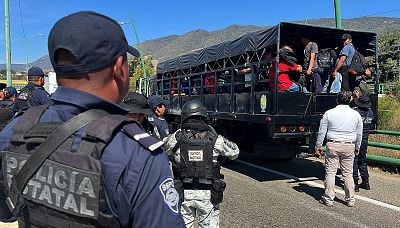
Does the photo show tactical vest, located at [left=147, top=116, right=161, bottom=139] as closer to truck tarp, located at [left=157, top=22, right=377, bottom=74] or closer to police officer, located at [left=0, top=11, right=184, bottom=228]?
truck tarp, located at [left=157, top=22, right=377, bottom=74]

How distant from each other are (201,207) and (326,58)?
18.7ft

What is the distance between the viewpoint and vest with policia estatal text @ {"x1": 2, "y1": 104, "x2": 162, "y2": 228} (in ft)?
3.83

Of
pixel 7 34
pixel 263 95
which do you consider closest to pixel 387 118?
pixel 263 95

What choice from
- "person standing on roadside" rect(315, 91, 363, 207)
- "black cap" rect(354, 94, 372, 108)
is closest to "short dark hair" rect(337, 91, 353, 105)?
"person standing on roadside" rect(315, 91, 363, 207)

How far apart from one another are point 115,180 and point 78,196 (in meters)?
0.13

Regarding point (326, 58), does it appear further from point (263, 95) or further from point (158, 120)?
point (158, 120)

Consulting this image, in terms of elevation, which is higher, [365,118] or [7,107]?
[7,107]

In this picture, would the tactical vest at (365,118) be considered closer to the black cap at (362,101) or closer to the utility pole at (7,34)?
the black cap at (362,101)

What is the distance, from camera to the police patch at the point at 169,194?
122cm

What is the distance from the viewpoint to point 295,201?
585cm

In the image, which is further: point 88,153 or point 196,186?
point 196,186

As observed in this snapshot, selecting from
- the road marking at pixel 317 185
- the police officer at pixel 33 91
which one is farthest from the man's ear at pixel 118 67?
the road marking at pixel 317 185

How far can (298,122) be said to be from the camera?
675cm

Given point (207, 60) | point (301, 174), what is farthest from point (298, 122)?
point (207, 60)
